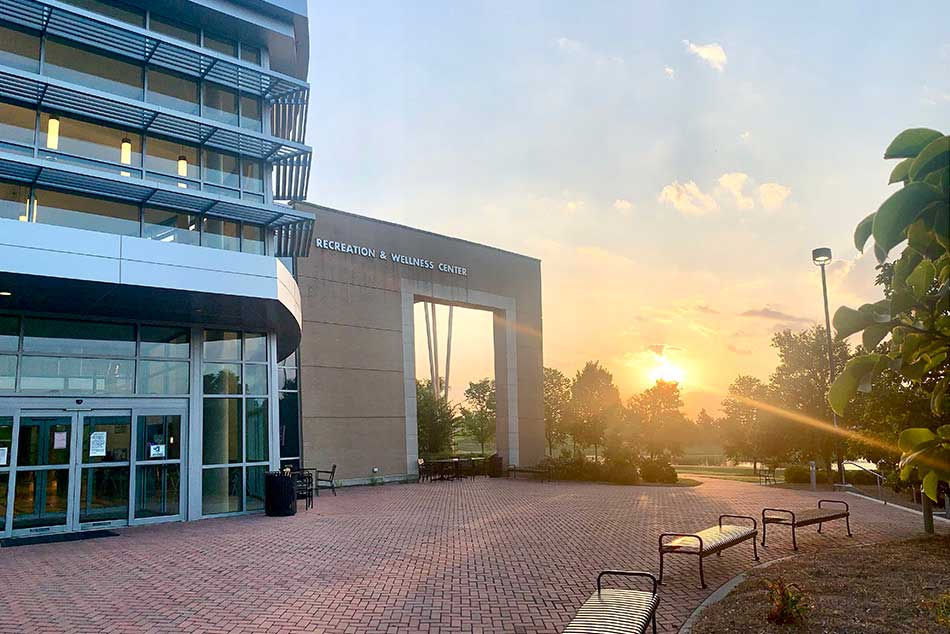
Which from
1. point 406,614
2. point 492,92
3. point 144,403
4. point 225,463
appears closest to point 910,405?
point 406,614

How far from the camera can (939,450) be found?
65.4 inches

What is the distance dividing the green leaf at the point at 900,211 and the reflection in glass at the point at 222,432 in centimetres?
1602

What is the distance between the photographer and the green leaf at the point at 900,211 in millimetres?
1240

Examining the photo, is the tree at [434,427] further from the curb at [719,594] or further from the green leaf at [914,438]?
the green leaf at [914,438]

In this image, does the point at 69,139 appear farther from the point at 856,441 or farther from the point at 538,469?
the point at 538,469

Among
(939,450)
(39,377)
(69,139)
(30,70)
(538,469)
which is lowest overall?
(538,469)

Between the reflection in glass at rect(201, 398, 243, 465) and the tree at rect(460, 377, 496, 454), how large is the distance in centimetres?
2912

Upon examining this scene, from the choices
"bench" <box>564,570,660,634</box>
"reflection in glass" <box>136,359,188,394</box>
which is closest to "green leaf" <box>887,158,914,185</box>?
"bench" <box>564,570,660,634</box>

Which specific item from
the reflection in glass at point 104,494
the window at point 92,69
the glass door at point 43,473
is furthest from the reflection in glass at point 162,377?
the window at point 92,69

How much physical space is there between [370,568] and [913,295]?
9254 millimetres

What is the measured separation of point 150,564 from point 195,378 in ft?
19.1

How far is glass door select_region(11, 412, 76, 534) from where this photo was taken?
13211mm

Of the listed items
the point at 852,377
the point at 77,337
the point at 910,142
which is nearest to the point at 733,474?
the point at 77,337

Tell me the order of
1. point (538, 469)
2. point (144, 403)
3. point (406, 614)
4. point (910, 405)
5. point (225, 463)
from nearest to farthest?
point (406, 614) → point (910, 405) → point (144, 403) → point (225, 463) → point (538, 469)
